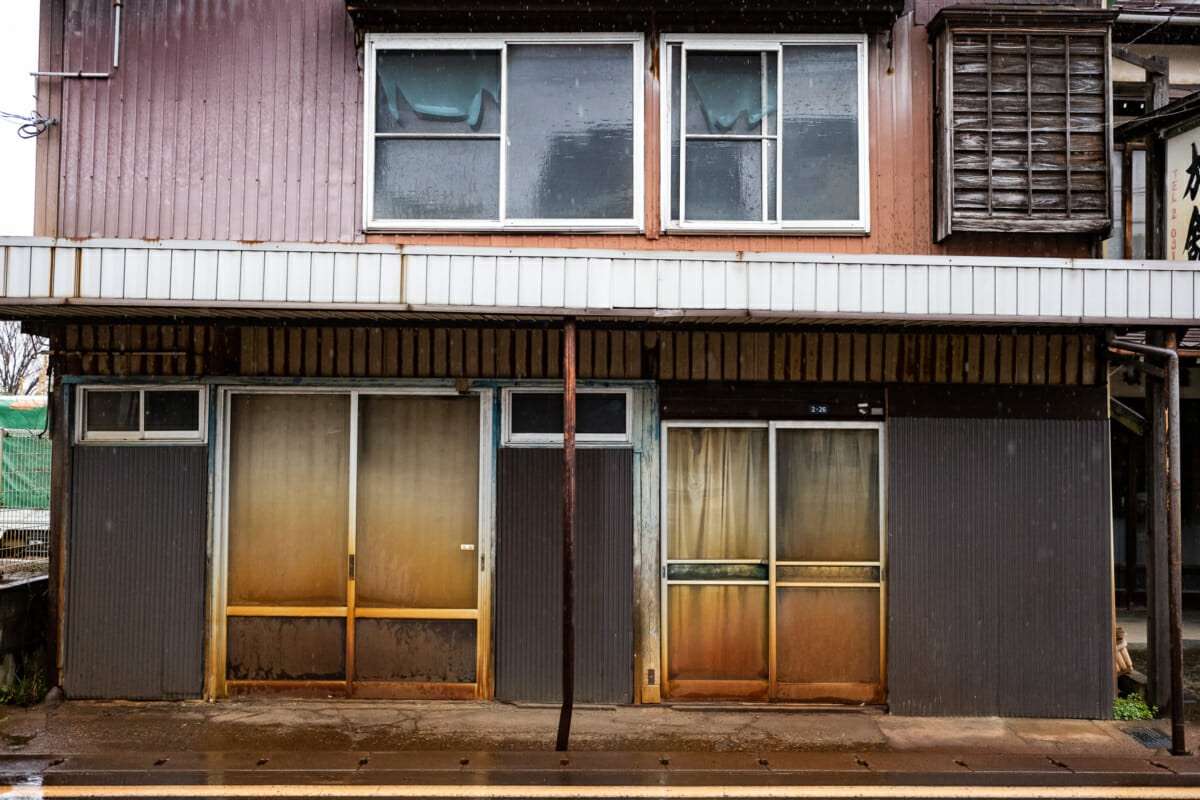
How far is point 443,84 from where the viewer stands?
795 centimetres

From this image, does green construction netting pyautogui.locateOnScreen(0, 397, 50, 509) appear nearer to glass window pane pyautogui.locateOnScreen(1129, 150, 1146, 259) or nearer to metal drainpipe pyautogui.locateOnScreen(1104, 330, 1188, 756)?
metal drainpipe pyautogui.locateOnScreen(1104, 330, 1188, 756)

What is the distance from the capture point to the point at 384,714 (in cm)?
736

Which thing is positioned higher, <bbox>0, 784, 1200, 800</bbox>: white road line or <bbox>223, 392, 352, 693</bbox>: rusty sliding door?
<bbox>223, 392, 352, 693</bbox>: rusty sliding door

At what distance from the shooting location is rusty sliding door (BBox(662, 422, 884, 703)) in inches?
304

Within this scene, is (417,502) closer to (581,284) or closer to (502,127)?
(581,284)

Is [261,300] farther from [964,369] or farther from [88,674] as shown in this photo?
[964,369]

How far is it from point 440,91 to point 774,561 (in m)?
5.15

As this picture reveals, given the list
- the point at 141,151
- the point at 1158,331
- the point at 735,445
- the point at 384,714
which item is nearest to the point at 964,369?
the point at 1158,331

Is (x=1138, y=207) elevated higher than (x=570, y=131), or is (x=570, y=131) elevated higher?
(x=1138, y=207)

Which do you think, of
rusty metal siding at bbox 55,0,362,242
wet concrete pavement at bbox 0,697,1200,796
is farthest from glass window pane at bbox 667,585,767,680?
rusty metal siding at bbox 55,0,362,242

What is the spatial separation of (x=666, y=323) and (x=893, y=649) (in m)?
3.42

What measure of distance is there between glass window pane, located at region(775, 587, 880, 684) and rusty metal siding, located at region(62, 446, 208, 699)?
5101mm

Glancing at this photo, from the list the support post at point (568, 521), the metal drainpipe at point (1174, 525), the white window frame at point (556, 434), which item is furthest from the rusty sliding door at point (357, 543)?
the metal drainpipe at point (1174, 525)

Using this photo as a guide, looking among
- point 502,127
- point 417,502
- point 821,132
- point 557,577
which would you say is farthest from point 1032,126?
point 417,502
